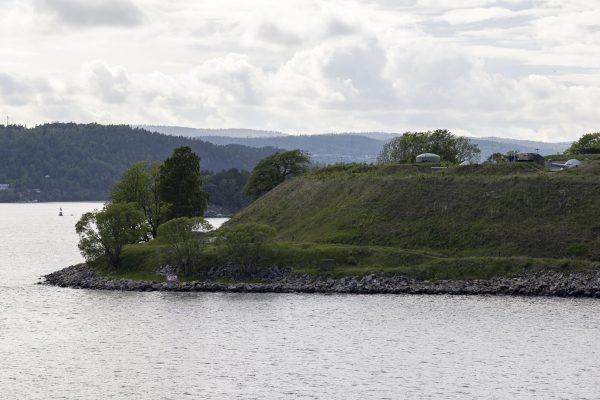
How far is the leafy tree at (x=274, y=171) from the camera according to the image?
169875mm

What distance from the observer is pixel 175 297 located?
97.8 m

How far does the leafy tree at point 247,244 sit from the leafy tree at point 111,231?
13797 millimetres

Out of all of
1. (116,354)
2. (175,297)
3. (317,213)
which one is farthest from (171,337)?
(317,213)

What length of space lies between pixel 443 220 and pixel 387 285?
20586mm

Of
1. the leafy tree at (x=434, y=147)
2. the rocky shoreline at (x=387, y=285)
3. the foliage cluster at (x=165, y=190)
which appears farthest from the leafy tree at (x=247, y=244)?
the leafy tree at (x=434, y=147)

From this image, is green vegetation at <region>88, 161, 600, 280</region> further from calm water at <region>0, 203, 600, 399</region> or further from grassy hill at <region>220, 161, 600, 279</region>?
calm water at <region>0, 203, 600, 399</region>

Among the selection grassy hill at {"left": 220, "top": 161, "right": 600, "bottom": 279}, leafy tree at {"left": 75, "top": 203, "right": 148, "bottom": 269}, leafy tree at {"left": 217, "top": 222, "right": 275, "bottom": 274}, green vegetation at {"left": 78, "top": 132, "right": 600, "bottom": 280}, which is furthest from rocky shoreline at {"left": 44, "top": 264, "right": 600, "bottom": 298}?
leafy tree at {"left": 75, "top": 203, "right": 148, "bottom": 269}

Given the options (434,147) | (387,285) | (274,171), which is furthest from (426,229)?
(434,147)

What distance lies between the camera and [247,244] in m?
105

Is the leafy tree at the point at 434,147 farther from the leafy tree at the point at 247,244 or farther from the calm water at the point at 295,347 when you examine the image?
the calm water at the point at 295,347

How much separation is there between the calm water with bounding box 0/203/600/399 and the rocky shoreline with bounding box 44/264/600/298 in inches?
113

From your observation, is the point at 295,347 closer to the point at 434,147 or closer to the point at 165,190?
the point at 165,190

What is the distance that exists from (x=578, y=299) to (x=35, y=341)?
170ft

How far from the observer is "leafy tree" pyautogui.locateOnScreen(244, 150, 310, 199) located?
557ft
